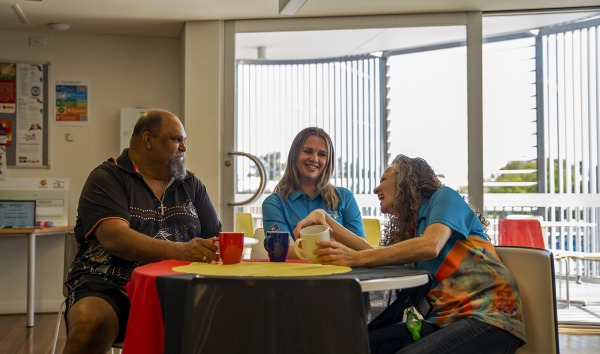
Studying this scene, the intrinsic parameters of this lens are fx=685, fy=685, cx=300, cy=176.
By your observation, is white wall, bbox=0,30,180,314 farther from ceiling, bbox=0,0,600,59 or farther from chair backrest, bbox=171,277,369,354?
chair backrest, bbox=171,277,369,354

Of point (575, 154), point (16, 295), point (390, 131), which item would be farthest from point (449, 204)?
point (16, 295)

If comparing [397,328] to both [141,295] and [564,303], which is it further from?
[564,303]

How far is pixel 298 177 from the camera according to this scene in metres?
3.04

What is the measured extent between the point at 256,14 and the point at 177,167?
2618 millimetres

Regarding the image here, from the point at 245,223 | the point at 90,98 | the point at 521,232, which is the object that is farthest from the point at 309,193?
the point at 90,98

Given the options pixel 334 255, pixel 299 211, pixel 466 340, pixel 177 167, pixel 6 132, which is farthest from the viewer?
pixel 6 132

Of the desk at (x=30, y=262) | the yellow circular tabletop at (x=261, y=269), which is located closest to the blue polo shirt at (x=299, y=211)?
the yellow circular tabletop at (x=261, y=269)

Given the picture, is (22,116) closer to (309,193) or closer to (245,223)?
(245,223)

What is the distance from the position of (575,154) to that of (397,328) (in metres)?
3.62

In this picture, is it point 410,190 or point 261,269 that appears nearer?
point 261,269

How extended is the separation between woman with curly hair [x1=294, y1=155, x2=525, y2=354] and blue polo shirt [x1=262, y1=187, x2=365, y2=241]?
70cm

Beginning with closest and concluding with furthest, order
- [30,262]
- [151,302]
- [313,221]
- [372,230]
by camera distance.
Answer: [151,302] → [313,221] → [372,230] → [30,262]

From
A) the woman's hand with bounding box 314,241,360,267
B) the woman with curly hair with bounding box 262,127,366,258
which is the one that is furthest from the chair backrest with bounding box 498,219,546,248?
the woman's hand with bounding box 314,241,360,267

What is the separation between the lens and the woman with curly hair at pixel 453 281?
6.57ft
